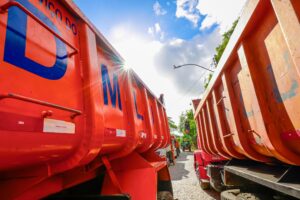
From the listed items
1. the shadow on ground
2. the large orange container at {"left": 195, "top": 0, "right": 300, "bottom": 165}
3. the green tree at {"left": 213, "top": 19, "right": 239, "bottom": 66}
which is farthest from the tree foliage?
the large orange container at {"left": 195, "top": 0, "right": 300, "bottom": 165}

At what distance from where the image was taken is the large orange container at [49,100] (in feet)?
3.04

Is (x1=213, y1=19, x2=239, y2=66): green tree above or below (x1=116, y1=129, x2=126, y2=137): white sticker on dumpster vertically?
above

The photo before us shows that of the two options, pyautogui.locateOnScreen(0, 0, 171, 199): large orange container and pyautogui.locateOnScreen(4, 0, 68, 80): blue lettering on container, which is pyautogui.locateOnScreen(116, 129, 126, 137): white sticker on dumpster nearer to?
A: pyautogui.locateOnScreen(0, 0, 171, 199): large orange container

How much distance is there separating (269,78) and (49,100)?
1658 mm

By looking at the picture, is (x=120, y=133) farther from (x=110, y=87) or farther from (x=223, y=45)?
(x=223, y=45)

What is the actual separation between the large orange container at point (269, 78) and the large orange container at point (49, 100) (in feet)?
4.02

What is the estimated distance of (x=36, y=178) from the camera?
1.22 meters

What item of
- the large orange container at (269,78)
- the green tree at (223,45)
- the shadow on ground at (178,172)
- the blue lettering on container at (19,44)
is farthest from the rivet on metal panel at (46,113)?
the green tree at (223,45)

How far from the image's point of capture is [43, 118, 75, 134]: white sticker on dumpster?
1.08m

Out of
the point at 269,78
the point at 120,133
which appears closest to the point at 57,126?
the point at 120,133

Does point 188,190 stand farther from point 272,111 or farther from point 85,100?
point 85,100

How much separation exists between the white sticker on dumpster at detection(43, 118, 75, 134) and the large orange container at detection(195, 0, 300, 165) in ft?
4.60

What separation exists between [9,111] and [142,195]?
1641 mm

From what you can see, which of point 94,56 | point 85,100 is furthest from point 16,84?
point 94,56
